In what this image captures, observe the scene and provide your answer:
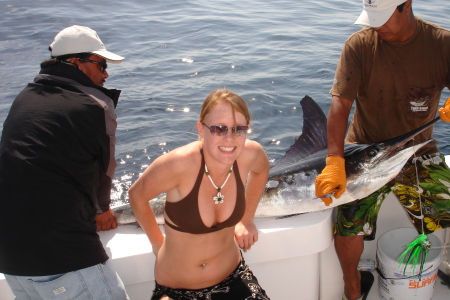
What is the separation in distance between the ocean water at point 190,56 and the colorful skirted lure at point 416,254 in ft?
8.90

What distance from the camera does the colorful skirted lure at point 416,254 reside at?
2.75 metres

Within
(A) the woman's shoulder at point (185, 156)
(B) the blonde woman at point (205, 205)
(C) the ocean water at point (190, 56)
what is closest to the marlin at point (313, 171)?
(B) the blonde woman at point (205, 205)

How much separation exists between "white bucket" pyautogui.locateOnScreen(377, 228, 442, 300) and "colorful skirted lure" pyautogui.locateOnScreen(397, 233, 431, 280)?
2 cm

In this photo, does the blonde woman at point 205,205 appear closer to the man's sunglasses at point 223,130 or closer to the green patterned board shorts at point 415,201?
the man's sunglasses at point 223,130

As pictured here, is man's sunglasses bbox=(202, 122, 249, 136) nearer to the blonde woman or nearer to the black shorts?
the blonde woman

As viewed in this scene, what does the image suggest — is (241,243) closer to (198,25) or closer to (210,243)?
(210,243)

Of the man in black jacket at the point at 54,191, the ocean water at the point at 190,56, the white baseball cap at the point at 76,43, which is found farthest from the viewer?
the ocean water at the point at 190,56

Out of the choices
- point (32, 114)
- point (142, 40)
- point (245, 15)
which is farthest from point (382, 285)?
point (245, 15)

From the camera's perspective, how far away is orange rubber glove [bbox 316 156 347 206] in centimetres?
273

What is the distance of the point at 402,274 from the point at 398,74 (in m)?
1.21

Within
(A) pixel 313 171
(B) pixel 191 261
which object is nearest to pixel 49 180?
(B) pixel 191 261

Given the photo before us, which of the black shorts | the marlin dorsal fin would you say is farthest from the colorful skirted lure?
the black shorts

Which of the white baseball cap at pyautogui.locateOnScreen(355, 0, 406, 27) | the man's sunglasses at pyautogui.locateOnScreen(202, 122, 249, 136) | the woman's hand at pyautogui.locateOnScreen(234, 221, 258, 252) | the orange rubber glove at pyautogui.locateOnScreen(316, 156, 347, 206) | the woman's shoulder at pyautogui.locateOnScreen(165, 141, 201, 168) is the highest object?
the white baseball cap at pyautogui.locateOnScreen(355, 0, 406, 27)

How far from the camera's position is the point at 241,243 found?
2.59 m
